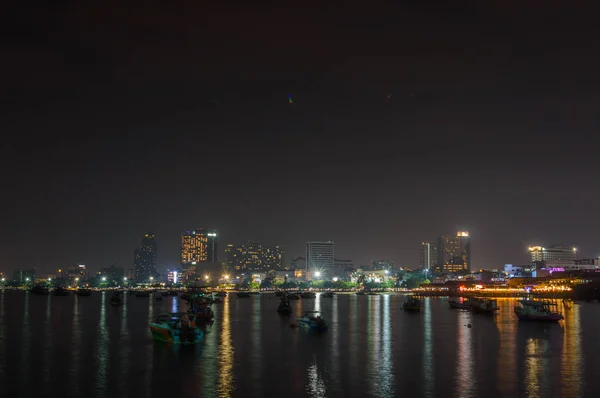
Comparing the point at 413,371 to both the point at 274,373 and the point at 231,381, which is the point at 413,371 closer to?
the point at 274,373

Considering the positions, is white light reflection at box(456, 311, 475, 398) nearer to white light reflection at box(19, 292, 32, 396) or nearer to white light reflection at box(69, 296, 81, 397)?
white light reflection at box(69, 296, 81, 397)

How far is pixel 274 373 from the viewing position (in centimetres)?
3419

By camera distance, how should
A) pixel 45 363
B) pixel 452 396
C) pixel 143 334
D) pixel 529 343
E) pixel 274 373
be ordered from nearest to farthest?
pixel 452 396 < pixel 274 373 < pixel 45 363 < pixel 529 343 < pixel 143 334

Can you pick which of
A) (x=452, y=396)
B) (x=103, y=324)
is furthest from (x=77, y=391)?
(x=103, y=324)

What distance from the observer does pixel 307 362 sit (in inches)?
1500

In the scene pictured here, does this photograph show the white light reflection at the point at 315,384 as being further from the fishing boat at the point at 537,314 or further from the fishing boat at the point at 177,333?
the fishing boat at the point at 537,314

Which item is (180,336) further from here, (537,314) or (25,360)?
(537,314)

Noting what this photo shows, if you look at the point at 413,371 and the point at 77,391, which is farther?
the point at 413,371

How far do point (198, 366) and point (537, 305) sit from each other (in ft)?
163

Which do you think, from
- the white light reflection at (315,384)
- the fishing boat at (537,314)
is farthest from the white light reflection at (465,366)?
the fishing boat at (537,314)

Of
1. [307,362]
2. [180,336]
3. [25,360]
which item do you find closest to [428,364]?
[307,362]

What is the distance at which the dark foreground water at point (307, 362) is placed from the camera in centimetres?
2967

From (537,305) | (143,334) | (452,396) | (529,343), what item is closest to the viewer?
(452,396)

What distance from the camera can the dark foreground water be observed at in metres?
29.7
